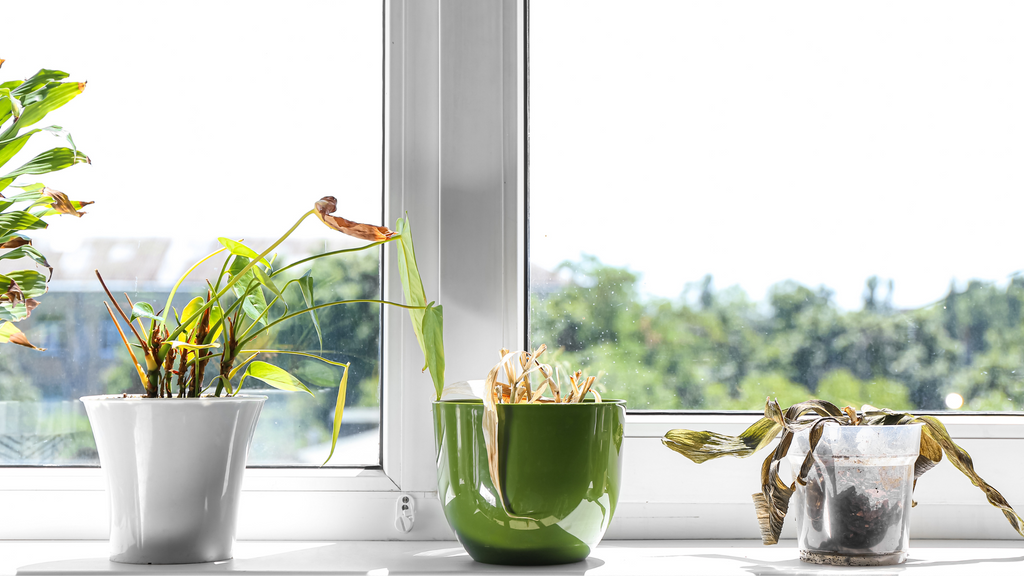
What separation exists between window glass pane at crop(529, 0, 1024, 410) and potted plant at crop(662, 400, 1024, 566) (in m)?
0.19

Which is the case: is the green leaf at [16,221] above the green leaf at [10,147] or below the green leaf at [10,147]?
below

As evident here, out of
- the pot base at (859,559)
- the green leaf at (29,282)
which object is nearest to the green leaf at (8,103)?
the green leaf at (29,282)

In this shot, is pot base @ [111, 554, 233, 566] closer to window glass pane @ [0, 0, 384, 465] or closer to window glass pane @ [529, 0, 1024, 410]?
window glass pane @ [0, 0, 384, 465]

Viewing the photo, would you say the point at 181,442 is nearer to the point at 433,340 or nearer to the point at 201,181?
the point at 433,340

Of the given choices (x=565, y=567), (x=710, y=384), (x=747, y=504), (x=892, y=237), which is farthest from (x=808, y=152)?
(x=565, y=567)

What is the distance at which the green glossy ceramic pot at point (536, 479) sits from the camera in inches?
25.1

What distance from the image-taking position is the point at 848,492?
2.13 feet

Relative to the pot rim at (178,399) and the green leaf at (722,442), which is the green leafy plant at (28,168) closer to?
the pot rim at (178,399)

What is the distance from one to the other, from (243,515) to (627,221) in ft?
1.81

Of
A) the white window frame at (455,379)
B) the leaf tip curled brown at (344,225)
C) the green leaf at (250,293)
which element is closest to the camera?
the leaf tip curled brown at (344,225)

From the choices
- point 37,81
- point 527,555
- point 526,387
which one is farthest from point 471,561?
point 37,81

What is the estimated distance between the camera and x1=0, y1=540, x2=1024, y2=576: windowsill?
66cm

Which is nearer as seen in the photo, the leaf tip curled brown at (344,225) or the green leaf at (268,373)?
the leaf tip curled brown at (344,225)

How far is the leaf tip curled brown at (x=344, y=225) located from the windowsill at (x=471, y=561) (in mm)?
300
